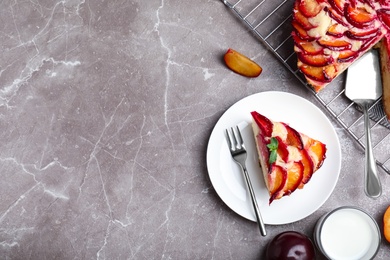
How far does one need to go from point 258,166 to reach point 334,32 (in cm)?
56

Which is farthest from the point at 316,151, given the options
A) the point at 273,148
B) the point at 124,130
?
the point at 124,130

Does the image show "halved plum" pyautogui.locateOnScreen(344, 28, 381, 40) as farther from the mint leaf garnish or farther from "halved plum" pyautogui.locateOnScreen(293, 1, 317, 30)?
the mint leaf garnish

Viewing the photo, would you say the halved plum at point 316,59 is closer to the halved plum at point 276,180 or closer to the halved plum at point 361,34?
the halved plum at point 361,34

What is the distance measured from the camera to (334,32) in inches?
80.8

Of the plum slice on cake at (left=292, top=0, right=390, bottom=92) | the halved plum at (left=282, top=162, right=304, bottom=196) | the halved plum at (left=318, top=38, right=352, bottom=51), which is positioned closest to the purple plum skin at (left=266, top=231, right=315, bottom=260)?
the halved plum at (left=282, top=162, right=304, bottom=196)

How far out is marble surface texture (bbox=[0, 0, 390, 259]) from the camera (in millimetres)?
2254

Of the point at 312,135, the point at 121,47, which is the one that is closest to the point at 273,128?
the point at 312,135

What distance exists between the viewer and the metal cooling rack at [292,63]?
2230 millimetres

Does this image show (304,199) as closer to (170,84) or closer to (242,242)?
(242,242)

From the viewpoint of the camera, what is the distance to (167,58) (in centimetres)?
229

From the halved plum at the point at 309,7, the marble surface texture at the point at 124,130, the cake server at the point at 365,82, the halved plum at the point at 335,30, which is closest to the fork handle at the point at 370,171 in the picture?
the cake server at the point at 365,82

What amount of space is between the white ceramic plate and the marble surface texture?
8cm

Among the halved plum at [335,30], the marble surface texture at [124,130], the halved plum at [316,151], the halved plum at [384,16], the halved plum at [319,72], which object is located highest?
the halved plum at [384,16]

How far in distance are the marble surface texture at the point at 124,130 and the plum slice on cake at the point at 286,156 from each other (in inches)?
8.0
